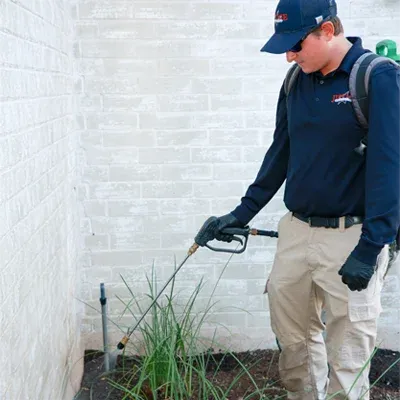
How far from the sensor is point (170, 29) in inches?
154

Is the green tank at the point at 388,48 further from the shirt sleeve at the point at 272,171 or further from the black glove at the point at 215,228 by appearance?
the black glove at the point at 215,228

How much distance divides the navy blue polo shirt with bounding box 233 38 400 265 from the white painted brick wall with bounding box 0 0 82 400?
3.51 feet

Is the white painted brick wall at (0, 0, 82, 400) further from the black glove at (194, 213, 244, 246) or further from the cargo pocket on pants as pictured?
the cargo pocket on pants

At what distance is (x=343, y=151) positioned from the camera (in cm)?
283

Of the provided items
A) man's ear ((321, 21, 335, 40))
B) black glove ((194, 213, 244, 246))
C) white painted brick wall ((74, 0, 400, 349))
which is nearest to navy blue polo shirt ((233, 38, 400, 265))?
man's ear ((321, 21, 335, 40))

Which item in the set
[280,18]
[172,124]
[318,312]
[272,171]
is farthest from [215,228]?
[280,18]

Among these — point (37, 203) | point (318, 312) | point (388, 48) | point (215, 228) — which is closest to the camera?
point (37, 203)

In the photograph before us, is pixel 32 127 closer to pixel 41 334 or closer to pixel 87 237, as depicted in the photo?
pixel 41 334

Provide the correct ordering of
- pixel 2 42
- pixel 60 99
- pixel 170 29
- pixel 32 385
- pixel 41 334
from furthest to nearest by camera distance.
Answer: pixel 170 29 → pixel 60 99 → pixel 41 334 → pixel 32 385 → pixel 2 42

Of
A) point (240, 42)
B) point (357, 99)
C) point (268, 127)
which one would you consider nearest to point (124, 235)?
point (268, 127)

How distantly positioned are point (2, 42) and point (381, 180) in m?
1.46

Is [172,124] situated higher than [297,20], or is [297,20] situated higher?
[297,20]

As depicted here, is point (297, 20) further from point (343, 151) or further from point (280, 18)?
point (343, 151)

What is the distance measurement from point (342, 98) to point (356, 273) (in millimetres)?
699
